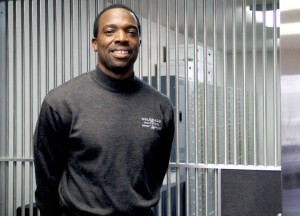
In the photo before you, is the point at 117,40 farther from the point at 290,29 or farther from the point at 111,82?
the point at 290,29

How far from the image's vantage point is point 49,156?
1.28 metres

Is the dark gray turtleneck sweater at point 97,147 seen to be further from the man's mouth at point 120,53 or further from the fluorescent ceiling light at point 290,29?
the fluorescent ceiling light at point 290,29

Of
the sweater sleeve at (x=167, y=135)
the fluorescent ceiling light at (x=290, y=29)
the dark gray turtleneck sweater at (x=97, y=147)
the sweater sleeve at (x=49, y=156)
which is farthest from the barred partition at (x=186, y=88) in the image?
the fluorescent ceiling light at (x=290, y=29)

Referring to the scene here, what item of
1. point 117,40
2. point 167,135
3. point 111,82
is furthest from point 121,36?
point 167,135

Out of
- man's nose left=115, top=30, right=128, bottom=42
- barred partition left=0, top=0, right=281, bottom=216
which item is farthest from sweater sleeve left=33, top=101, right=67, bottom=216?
barred partition left=0, top=0, right=281, bottom=216

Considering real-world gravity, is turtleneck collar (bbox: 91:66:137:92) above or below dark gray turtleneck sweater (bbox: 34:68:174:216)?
above

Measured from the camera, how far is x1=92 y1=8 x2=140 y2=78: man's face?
124 cm

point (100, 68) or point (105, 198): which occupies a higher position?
point (100, 68)

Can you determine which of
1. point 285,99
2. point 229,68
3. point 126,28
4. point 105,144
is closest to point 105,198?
point 105,144

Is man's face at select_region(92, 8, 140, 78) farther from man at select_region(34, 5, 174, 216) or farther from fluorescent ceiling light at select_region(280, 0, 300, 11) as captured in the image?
fluorescent ceiling light at select_region(280, 0, 300, 11)

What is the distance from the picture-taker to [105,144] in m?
1.21

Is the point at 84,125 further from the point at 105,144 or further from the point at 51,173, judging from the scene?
the point at 51,173

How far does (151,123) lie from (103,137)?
172 mm

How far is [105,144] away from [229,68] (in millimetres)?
4909
